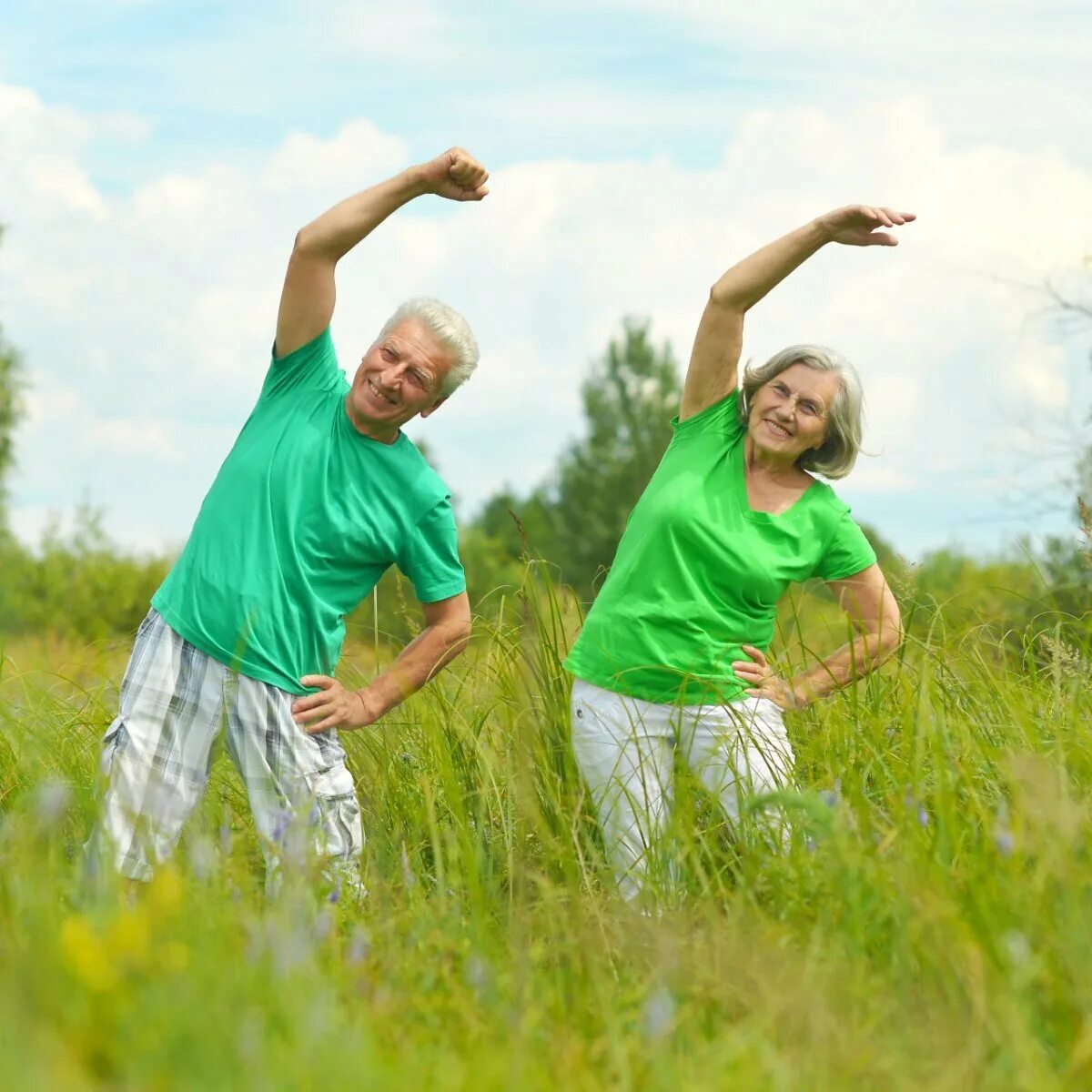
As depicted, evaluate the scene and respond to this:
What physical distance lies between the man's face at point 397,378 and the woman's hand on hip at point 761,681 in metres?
1.17

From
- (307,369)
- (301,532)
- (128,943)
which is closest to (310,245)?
(307,369)

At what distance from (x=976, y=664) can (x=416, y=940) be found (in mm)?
2562

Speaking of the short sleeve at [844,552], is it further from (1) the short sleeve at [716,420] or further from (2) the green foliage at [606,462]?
(2) the green foliage at [606,462]

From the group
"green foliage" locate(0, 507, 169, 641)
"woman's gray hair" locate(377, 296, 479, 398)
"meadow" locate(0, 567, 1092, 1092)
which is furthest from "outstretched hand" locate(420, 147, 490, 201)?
"green foliage" locate(0, 507, 169, 641)

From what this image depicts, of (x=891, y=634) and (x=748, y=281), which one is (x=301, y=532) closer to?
(x=748, y=281)

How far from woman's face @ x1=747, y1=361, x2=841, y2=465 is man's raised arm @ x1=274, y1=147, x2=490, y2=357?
3.33 feet

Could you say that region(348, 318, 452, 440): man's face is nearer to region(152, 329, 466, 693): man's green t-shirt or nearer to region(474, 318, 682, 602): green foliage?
region(152, 329, 466, 693): man's green t-shirt

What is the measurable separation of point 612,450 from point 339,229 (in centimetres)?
4461

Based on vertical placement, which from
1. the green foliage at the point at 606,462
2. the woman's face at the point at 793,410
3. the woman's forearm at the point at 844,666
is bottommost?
the woman's forearm at the point at 844,666

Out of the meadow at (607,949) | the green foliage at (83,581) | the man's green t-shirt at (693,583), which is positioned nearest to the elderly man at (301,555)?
the meadow at (607,949)

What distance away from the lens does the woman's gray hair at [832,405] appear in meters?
4.07

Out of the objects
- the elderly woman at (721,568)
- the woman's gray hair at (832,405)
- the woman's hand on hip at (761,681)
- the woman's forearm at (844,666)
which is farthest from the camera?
the woman's forearm at (844,666)

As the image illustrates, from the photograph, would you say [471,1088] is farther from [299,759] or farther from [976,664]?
[976,664]

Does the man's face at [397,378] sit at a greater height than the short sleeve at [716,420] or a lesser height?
greater
